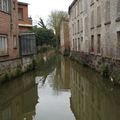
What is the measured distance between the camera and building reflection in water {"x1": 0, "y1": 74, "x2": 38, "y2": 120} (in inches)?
415

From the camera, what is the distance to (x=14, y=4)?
2295cm

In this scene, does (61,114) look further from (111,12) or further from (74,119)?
(111,12)

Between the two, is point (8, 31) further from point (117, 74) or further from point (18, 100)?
point (18, 100)

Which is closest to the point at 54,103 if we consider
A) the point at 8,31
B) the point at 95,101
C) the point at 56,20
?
the point at 95,101

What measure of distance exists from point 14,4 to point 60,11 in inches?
2307

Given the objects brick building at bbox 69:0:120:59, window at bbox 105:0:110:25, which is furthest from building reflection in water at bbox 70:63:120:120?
window at bbox 105:0:110:25

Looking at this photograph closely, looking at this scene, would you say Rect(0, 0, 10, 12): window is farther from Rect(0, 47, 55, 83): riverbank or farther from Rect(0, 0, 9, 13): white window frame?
Rect(0, 47, 55, 83): riverbank

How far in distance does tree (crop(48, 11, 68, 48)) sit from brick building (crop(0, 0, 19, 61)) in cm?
5327

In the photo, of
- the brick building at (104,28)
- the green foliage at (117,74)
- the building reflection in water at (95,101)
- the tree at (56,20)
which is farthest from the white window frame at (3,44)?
the tree at (56,20)

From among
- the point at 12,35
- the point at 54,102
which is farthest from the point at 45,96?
the point at 12,35

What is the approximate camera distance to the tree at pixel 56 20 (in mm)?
76738

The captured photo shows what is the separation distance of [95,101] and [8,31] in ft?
34.4

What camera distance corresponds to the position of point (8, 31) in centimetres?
2089

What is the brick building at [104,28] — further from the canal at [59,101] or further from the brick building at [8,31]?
the brick building at [8,31]
